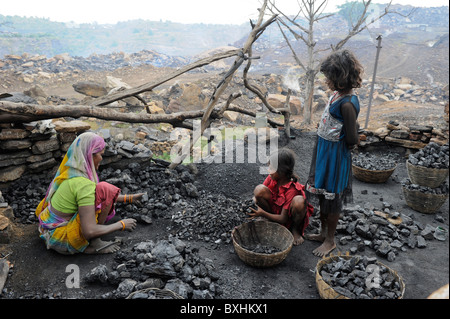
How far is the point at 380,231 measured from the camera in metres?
3.38

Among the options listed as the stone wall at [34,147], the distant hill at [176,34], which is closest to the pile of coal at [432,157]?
the stone wall at [34,147]

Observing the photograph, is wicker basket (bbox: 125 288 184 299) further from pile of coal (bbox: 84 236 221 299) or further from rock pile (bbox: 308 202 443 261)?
rock pile (bbox: 308 202 443 261)

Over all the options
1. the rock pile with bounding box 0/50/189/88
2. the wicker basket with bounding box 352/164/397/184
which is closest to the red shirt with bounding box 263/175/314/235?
the wicker basket with bounding box 352/164/397/184

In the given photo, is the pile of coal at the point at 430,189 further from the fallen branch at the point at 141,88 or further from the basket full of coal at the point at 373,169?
the fallen branch at the point at 141,88

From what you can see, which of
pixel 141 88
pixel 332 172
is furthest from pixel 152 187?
pixel 332 172

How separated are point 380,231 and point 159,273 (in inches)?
97.7

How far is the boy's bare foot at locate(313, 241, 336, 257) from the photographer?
3.03m

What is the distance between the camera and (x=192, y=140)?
4.79 metres

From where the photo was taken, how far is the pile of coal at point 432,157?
3.95 m

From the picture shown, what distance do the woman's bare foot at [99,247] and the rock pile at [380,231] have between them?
7.29 ft

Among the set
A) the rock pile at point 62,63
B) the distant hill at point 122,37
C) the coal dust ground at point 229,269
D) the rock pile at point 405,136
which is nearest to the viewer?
the coal dust ground at point 229,269
